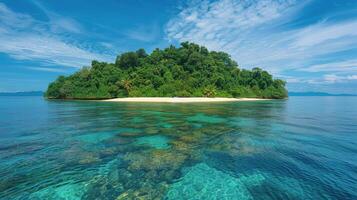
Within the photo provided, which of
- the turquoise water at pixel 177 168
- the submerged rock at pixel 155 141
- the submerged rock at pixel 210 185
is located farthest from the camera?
the submerged rock at pixel 155 141

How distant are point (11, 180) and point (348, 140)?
635 inches

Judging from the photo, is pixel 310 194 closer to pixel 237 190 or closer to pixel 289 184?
pixel 289 184

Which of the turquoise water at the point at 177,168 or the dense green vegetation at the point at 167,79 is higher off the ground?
the dense green vegetation at the point at 167,79

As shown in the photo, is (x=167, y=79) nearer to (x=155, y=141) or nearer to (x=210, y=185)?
(x=155, y=141)

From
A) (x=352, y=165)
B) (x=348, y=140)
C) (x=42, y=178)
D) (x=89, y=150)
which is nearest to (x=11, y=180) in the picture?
(x=42, y=178)

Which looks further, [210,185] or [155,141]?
[155,141]

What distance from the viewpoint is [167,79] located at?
67.6m

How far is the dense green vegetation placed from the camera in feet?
211

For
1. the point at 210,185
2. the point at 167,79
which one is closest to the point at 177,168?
the point at 210,185

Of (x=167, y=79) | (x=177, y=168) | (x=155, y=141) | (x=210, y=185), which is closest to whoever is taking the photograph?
(x=210, y=185)

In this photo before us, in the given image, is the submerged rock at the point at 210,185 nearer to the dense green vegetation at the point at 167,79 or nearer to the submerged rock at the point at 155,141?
the submerged rock at the point at 155,141

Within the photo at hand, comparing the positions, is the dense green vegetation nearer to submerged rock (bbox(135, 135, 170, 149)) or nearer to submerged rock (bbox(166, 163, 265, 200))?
submerged rock (bbox(135, 135, 170, 149))

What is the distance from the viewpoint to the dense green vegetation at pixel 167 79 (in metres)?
64.3

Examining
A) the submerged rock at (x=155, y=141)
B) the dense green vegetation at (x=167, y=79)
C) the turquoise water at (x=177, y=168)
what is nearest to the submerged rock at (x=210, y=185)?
the turquoise water at (x=177, y=168)
